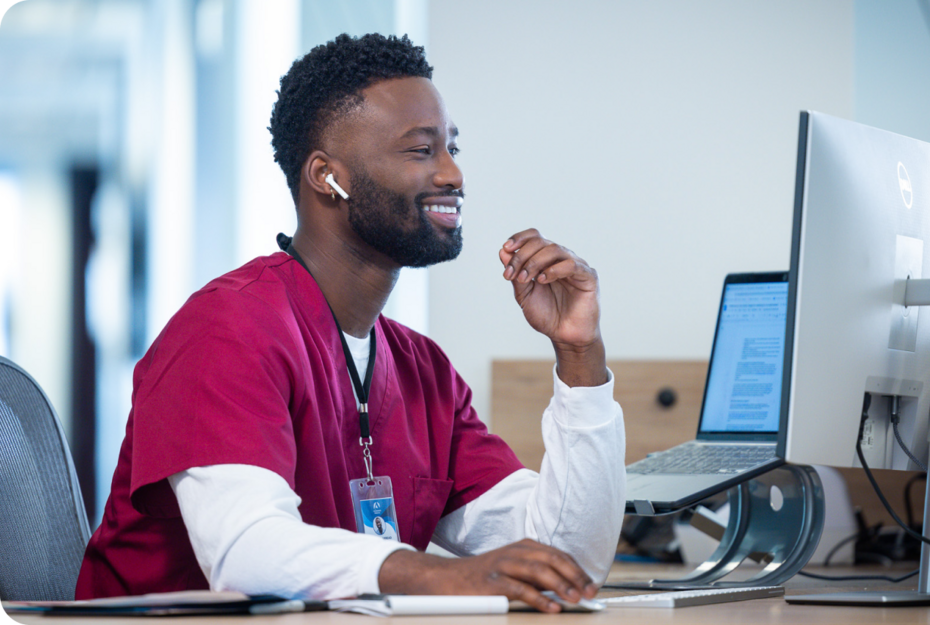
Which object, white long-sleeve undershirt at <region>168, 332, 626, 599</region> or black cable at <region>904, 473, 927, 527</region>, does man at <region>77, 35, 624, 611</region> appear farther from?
black cable at <region>904, 473, 927, 527</region>

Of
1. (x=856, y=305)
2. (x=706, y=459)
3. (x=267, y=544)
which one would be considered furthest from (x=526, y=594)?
(x=706, y=459)

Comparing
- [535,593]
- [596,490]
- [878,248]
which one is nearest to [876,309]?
[878,248]

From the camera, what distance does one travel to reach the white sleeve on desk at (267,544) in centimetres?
75

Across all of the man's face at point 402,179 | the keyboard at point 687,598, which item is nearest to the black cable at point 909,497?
the keyboard at point 687,598

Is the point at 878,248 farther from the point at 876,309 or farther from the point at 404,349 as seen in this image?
the point at 404,349

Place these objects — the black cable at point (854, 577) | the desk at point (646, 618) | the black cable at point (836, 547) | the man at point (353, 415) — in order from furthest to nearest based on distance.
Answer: the black cable at point (836, 547) < the black cable at point (854, 577) < the man at point (353, 415) < the desk at point (646, 618)

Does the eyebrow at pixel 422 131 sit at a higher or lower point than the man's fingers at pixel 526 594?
higher

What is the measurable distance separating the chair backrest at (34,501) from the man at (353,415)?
0.06 m

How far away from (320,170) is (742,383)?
0.78 meters

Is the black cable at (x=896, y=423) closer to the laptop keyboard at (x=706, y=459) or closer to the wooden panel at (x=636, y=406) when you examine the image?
the laptop keyboard at (x=706, y=459)

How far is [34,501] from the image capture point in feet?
3.37

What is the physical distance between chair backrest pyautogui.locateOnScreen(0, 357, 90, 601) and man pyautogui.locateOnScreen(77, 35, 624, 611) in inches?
2.5

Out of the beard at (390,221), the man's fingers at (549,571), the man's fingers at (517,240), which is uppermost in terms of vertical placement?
the beard at (390,221)

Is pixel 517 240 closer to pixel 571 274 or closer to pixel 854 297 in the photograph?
pixel 571 274
